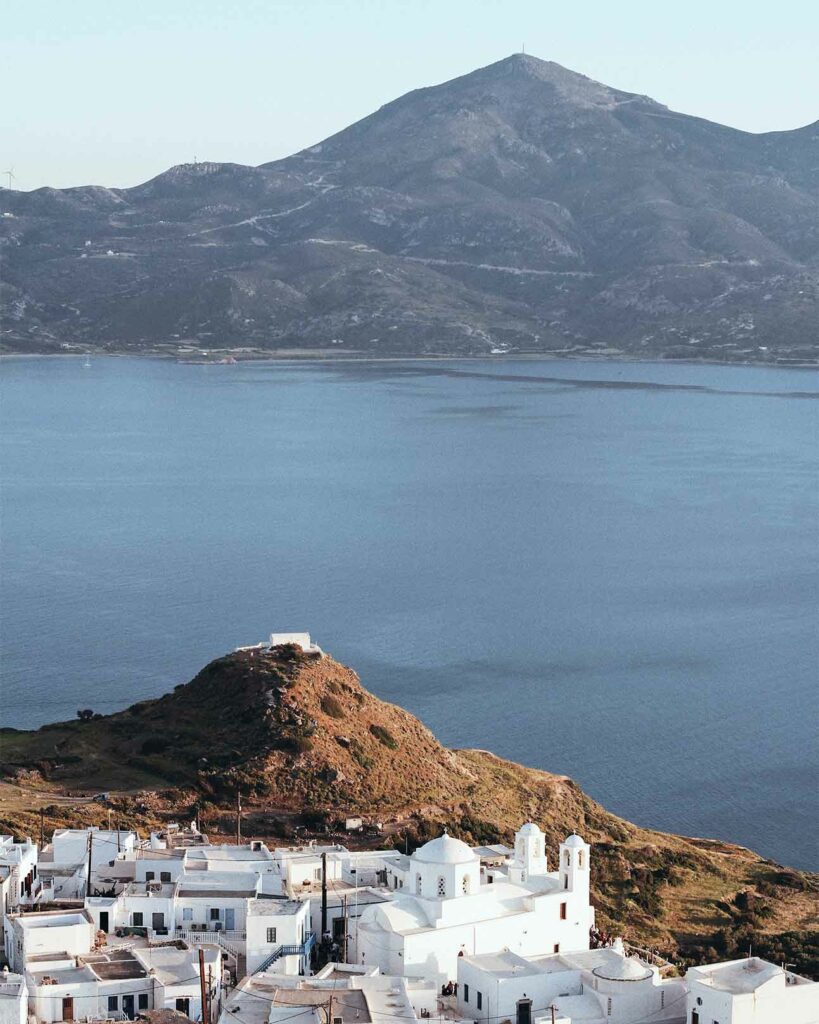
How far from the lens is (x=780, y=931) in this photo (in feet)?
103

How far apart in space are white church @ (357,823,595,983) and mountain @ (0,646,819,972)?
12.7 feet

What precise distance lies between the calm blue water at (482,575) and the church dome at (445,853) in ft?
59.1

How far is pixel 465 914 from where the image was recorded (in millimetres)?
24500

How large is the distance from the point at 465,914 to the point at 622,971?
2518 mm

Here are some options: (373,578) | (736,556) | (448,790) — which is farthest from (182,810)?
(736,556)

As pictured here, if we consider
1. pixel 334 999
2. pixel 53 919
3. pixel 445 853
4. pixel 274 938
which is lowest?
pixel 274 938

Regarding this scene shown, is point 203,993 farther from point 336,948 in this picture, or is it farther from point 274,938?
point 336,948

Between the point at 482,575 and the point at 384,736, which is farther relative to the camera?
the point at 482,575

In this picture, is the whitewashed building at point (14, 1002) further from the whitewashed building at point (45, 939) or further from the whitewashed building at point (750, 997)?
the whitewashed building at point (750, 997)

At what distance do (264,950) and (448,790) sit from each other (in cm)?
1287

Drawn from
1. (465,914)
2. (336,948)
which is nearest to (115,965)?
(336,948)

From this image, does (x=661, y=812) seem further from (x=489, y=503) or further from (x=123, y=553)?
(x=489, y=503)

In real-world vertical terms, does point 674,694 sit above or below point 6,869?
below

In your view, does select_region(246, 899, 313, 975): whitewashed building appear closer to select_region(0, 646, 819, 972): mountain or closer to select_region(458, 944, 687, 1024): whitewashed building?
select_region(458, 944, 687, 1024): whitewashed building
